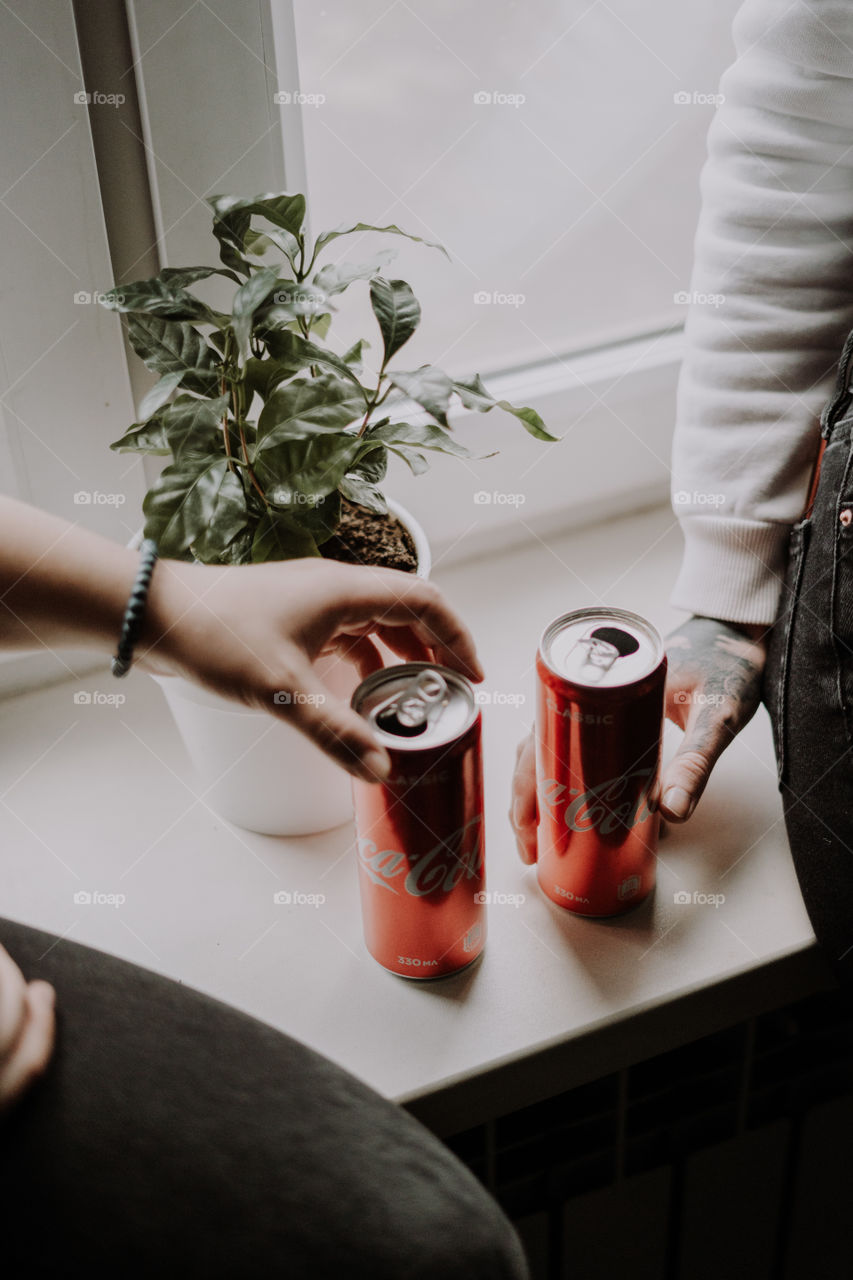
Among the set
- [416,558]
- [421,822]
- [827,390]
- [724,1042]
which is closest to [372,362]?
[416,558]

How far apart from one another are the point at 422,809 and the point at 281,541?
0.21 m

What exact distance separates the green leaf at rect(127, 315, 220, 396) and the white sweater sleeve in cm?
43

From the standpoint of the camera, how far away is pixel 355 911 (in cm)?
82

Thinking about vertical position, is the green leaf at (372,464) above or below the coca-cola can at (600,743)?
above

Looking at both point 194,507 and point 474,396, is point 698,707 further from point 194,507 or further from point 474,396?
point 194,507

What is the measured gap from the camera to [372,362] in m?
1.01

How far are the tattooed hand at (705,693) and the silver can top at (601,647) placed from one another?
180 millimetres

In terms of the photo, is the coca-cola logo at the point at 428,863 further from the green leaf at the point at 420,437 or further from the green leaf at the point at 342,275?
the green leaf at the point at 342,275

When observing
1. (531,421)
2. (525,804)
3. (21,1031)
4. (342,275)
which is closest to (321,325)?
(342,275)

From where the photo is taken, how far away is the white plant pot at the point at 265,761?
740mm

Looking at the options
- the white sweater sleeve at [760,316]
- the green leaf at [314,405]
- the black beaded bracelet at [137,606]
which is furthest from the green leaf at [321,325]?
the white sweater sleeve at [760,316]

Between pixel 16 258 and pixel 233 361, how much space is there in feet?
0.78

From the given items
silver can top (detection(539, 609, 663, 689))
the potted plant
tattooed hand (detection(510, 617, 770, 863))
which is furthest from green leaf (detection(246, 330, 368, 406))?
tattooed hand (detection(510, 617, 770, 863))

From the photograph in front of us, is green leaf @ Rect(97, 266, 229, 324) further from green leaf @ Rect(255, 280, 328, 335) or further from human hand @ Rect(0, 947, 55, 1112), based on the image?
human hand @ Rect(0, 947, 55, 1112)
